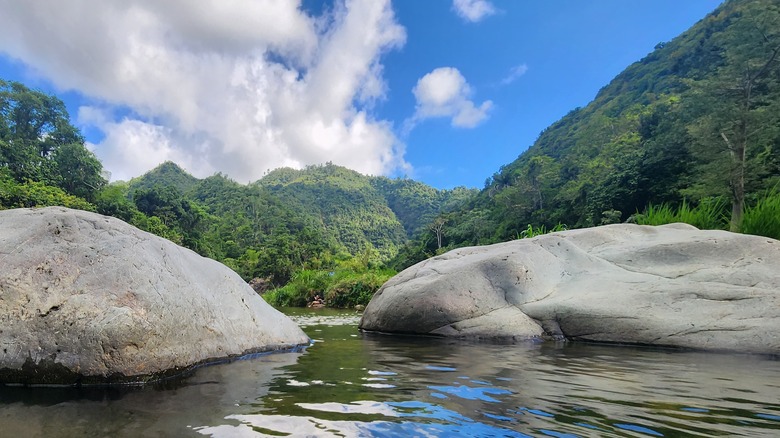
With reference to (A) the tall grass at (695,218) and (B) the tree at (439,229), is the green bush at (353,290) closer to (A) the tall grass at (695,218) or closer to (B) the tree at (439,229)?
(A) the tall grass at (695,218)

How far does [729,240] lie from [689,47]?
75.7 meters

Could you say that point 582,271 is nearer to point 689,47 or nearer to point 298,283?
point 298,283

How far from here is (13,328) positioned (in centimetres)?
352

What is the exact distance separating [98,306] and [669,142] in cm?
3244

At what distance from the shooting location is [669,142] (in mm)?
27859

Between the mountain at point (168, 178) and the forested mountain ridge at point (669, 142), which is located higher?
the mountain at point (168, 178)

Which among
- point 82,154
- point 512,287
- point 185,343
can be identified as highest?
point 82,154

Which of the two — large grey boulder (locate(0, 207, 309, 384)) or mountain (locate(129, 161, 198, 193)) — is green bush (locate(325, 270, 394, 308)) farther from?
mountain (locate(129, 161, 198, 193))

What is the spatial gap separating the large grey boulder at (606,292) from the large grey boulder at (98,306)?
371 cm

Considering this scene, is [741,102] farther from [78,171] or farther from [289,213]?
[289,213]

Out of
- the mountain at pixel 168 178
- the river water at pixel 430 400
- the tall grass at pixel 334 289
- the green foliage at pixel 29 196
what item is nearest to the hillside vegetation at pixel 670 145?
the river water at pixel 430 400

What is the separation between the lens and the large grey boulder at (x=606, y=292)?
5.76 meters

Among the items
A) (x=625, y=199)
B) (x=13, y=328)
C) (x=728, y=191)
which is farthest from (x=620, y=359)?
(x=625, y=199)

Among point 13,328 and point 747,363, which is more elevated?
point 13,328
